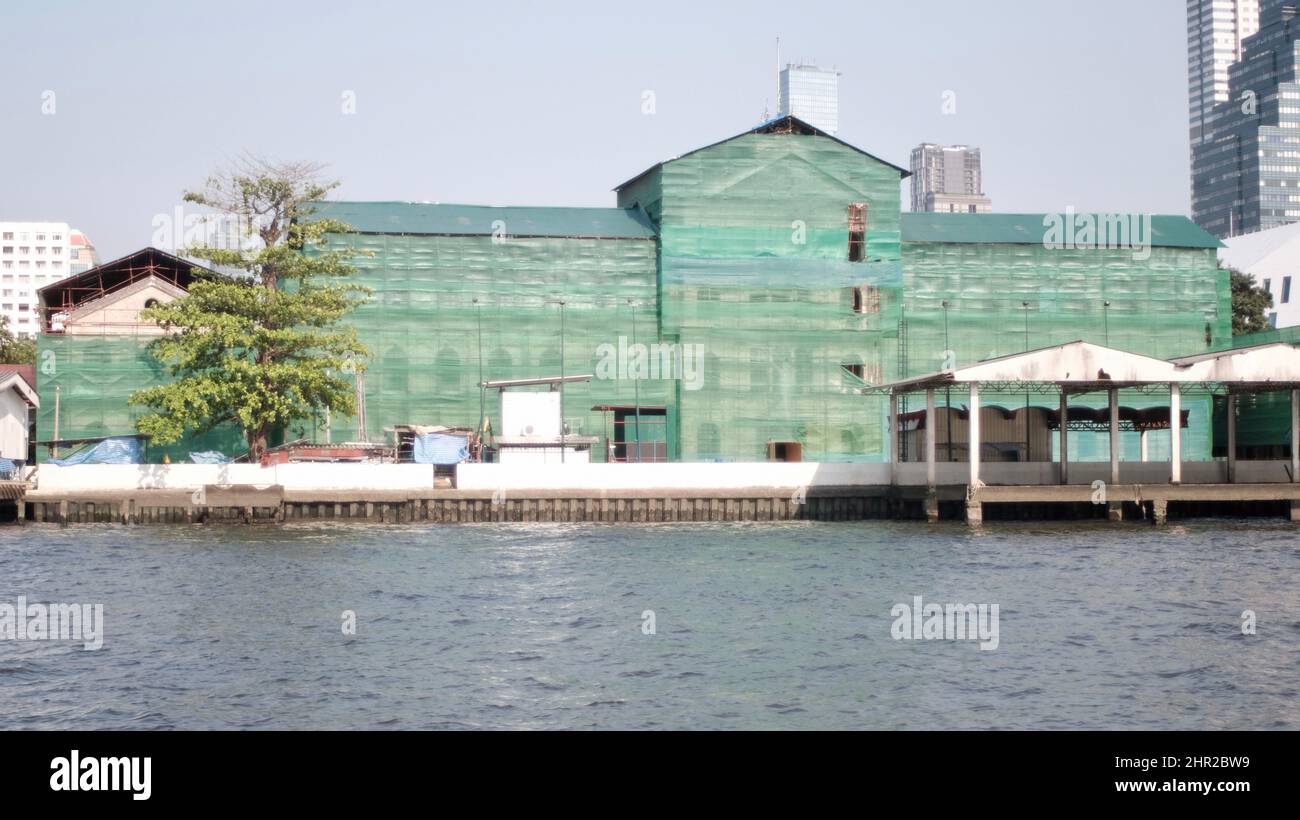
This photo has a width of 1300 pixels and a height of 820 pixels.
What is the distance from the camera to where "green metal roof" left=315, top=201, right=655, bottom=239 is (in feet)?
236

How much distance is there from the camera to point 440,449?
6322cm

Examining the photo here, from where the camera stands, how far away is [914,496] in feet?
189

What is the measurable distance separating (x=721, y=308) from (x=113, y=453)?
3035 centimetres

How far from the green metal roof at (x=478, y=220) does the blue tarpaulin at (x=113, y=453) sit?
51.6ft

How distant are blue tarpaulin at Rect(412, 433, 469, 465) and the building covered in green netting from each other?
5.81m

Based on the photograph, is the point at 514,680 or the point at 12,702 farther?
the point at 514,680

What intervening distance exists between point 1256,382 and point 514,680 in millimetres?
43077

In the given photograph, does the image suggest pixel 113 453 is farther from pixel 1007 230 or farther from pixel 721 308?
pixel 1007 230

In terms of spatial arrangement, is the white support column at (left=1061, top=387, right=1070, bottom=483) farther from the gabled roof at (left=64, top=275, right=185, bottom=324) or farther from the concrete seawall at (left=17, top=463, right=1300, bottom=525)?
the gabled roof at (left=64, top=275, right=185, bottom=324)

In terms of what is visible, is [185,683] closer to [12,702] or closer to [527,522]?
[12,702]

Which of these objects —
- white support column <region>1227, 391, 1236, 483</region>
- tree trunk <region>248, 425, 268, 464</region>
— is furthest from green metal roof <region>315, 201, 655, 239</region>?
white support column <region>1227, 391, 1236, 483</region>

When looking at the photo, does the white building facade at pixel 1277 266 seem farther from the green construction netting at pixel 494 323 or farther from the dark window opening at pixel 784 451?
the green construction netting at pixel 494 323

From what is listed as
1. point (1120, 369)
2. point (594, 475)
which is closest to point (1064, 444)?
point (1120, 369)
